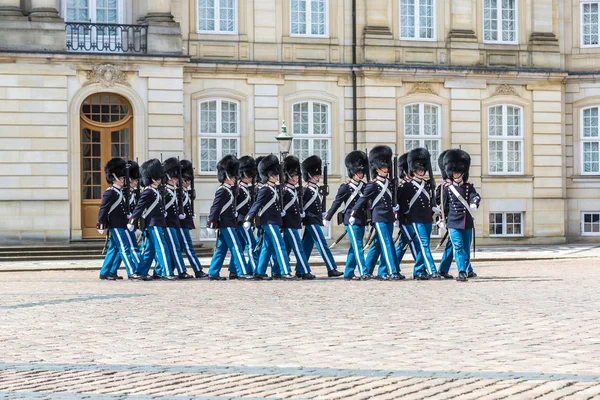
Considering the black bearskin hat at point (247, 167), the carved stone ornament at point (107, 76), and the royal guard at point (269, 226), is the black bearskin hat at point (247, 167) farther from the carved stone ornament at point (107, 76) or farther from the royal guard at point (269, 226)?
the carved stone ornament at point (107, 76)

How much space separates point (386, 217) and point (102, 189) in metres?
11.7

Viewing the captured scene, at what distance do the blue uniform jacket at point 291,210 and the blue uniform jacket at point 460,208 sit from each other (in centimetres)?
223

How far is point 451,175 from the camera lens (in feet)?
61.2

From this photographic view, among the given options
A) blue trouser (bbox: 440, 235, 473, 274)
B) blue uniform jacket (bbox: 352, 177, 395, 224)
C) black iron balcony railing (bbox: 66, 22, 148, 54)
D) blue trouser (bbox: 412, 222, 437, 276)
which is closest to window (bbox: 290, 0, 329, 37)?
black iron balcony railing (bbox: 66, 22, 148, 54)

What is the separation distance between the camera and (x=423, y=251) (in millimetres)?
18688

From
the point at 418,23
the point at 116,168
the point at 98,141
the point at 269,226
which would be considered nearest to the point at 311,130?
the point at 418,23

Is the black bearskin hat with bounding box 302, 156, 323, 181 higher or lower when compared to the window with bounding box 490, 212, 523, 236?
higher

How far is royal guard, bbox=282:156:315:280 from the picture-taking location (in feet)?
64.0

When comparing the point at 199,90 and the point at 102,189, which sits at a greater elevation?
the point at 199,90

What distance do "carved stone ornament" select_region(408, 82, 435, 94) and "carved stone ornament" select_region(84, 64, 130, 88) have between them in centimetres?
677

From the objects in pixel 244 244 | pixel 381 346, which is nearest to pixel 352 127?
pixel 244 244

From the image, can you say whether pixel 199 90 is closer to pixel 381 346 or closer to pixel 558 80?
pixel 558 80

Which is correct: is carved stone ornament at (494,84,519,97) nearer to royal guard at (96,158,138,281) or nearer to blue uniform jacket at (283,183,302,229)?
blue uniform jacket at (283,183,302,229)

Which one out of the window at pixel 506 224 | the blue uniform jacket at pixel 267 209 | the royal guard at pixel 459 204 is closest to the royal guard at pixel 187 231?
the blue uniform jacket at pixel 267 209
